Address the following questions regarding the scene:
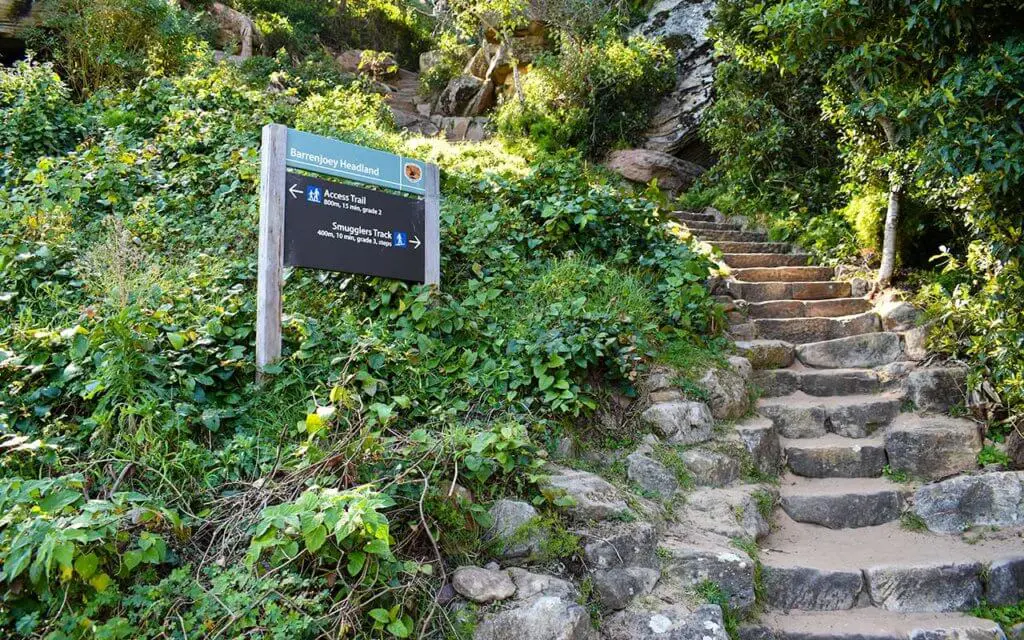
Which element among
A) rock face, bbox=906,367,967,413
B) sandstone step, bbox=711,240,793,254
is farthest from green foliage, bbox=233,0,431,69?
rock face, bbox=906,367,967,413

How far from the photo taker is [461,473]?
11.4 ft

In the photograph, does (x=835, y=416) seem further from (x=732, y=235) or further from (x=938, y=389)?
(x=732, y=235)

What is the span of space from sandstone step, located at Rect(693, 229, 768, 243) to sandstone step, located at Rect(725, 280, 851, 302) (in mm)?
1529

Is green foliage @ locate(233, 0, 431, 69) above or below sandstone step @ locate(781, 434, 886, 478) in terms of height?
above

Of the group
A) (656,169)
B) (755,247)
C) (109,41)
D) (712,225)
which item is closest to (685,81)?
(656,169)

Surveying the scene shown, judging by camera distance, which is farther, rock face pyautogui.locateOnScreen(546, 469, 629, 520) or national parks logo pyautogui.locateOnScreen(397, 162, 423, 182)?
national parks logo pyautogui.locateOnScreen(397, 162, 423, 182)

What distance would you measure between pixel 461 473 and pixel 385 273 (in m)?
1.51

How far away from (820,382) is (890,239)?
1950 millimetres

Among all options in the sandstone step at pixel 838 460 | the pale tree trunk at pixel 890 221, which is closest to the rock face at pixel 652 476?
the sandstone step at pixel 838 460

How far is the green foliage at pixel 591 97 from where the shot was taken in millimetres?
11664

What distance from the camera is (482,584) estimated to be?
9.96 feet

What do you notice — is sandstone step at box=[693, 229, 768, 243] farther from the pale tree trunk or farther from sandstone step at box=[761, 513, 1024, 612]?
sandstone step at box=[761, 513, 1024, 612]

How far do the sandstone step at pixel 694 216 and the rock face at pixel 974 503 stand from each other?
543 centimetres

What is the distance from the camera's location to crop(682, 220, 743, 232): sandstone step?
8672 mm
